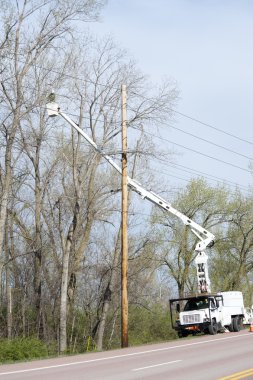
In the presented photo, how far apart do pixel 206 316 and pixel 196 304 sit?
3.27ft

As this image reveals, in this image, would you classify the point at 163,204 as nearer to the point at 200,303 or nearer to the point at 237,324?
the point at 200,303

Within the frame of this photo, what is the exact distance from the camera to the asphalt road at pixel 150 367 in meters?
12.5

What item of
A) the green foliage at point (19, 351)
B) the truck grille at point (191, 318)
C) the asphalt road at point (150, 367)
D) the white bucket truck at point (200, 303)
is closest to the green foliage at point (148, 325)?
the white bucket truck at point (200, 303)

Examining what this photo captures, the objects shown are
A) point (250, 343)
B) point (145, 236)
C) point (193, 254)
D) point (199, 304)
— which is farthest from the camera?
point (193, 254)

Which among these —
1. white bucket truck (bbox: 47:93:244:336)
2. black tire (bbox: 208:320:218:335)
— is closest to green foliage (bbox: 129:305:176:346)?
white bucket truck (bbox: 47:93:244:336)

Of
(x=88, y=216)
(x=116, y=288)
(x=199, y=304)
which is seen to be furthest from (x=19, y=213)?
(x=199, y=304)

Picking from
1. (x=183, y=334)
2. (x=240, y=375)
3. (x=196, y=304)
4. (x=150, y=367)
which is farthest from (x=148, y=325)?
(x=240, y=375)

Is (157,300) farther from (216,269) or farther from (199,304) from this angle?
(199,304)

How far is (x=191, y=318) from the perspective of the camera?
94.3ft

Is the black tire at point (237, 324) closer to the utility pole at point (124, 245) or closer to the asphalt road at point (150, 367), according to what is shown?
the utility pole at point (124, 245)

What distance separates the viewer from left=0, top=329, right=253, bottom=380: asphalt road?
41.1ft

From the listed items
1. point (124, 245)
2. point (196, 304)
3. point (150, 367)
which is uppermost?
point (124, 245)

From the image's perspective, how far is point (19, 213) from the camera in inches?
1452

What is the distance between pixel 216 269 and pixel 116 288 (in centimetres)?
1625
